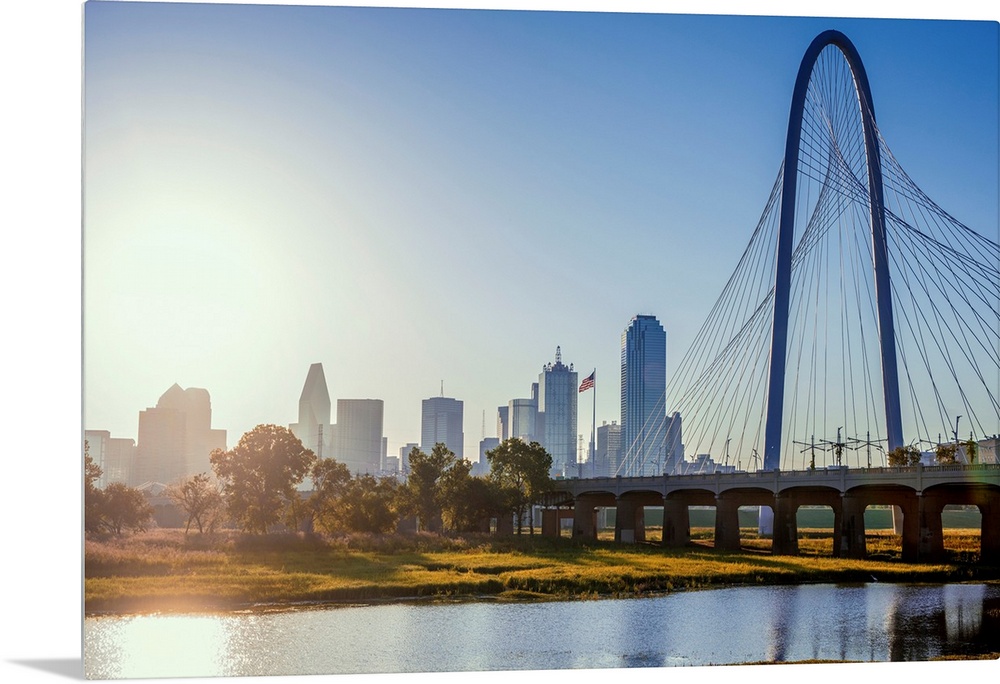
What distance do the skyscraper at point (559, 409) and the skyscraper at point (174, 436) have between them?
15693mm

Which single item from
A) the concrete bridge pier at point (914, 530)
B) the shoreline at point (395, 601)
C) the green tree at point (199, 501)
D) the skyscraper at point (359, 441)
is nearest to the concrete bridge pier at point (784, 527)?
the concrete bridge pier at point (914, 530)

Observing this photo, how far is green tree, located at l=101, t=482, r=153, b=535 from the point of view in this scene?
1759 inches

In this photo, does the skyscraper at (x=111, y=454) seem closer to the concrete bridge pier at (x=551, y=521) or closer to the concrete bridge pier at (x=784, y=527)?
the concrete bridge pier at (x=551, y=521)

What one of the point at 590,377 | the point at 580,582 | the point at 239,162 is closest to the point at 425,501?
the point at 590,377

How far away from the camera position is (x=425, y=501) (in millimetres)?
66625

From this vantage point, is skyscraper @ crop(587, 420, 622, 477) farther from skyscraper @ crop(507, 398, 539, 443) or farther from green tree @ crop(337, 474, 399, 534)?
green tree @ crop(337, 474, 399, 534)

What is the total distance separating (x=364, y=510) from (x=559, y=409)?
47528 millimetres

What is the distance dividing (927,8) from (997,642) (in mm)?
19454

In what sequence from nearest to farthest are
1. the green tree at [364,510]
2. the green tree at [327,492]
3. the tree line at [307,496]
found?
the tree line at [307,496] → the green tree at [327,492] → the green tree at [364,510]

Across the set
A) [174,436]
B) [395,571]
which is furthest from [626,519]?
[395,571]

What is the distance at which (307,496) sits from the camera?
195 feet

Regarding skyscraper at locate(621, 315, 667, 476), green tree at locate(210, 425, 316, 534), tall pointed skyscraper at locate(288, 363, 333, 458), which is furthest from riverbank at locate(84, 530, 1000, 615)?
skyscraper at locate(621, 315, 667, 476)

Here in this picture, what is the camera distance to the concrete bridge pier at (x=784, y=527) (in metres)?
63.7

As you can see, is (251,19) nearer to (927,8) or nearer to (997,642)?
(927,8)
